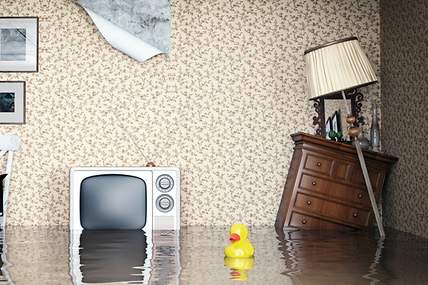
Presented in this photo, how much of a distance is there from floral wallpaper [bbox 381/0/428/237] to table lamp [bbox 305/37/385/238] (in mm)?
285

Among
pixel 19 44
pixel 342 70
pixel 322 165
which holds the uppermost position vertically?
pixel 19 44

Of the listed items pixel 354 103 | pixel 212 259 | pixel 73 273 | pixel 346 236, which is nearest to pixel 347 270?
pixel 212 259

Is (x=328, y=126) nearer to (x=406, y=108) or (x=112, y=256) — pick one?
(x=406, y=108)

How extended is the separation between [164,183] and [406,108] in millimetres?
1750

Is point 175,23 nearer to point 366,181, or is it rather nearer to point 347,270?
point 366,181

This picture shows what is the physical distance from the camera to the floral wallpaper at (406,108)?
4730mm

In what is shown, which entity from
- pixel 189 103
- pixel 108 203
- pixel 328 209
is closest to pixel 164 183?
pixel 108 203

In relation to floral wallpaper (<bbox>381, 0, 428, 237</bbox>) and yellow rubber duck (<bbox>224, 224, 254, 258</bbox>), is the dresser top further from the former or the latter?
yellow rubber duck (<bbox>224, 224, 254, 258</bbox>)

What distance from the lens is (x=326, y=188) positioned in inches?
203

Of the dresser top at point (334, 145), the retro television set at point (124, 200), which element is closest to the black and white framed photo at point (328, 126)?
the dresser top at point (334, 145)

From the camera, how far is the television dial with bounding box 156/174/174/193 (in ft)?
17.0

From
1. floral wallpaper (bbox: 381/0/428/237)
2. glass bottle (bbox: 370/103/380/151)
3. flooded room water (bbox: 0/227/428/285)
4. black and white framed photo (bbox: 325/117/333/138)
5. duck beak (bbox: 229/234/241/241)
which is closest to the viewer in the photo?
flooded room water (bbox: 0/227/428/285)

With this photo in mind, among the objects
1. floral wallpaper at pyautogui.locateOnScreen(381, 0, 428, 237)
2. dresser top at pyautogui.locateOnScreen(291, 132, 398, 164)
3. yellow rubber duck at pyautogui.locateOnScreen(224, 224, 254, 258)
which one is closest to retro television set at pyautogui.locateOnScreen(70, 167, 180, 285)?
dresser top at pyautogui.locateOnScreen(291, 132, 398, 164)

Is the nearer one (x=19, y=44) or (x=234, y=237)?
(x=234, y=237)
